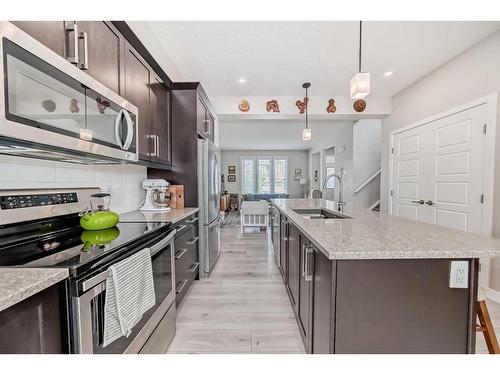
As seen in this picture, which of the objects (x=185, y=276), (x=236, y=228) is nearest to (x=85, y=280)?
(x=185, y=276)

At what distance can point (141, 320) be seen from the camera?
121 cm

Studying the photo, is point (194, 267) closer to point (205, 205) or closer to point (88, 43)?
point (205, 205)

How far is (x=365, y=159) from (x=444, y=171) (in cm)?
260

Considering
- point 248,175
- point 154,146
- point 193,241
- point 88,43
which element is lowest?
point 193,241

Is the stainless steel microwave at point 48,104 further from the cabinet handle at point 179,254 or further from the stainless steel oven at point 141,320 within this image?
the cabinet handle at point 179,254

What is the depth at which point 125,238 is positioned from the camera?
118 cm

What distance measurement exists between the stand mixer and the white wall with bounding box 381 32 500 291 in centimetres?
332

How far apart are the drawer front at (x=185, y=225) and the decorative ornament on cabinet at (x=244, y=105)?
2108mm

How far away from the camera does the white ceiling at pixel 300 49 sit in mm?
2096

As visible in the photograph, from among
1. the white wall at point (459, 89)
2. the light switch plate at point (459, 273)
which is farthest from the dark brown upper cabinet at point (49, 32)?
the white wall at point (459, 89)

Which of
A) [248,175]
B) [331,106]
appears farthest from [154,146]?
[248,175]

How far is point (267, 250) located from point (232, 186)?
6684 mm
